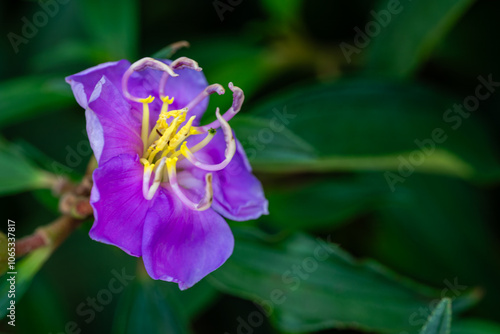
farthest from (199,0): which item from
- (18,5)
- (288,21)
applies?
(18,5)

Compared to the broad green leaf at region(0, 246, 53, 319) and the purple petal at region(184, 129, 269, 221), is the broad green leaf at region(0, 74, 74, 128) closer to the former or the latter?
the broad green leaf at region(0, 246, 53, 319)

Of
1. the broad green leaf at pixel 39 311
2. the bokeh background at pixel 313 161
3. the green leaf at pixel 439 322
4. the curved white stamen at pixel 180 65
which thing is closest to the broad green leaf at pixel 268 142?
the bokeh background at pixel 313 161

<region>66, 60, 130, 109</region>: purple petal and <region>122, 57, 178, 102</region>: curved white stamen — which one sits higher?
<region>122, 57, 178, 102</region>: curved white stamen

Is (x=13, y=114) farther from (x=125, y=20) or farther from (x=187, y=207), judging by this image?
(x=187, y=207)

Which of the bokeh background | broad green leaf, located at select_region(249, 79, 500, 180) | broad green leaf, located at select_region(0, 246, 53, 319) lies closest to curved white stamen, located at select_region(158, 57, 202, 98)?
the bokeh background

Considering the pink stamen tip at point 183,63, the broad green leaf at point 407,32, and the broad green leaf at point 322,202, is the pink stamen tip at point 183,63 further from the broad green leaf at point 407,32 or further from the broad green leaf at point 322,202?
the broad green leaf at point 407,32

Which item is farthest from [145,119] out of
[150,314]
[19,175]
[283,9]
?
[283,9]
